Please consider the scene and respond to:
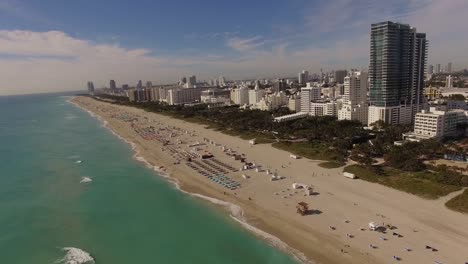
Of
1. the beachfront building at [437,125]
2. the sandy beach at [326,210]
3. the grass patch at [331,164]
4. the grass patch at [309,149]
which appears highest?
the beachfront building at [437,125]

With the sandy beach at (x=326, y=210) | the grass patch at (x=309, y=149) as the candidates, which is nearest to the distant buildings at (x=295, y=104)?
the grass patch at (x=309, y=149)

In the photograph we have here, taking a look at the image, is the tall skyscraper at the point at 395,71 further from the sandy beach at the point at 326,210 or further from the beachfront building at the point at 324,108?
the sandy beach at the point at 326,210

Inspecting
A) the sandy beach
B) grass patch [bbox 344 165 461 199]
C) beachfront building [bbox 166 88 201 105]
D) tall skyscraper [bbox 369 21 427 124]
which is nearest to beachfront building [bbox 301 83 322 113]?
tall skyscraper [bbox 369 21 427 124]

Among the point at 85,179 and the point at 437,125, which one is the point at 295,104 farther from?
the point at 85,179

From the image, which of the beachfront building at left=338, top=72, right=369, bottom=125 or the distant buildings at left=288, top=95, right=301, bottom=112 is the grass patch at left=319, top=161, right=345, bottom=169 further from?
the distant buildings at left=288, top=95, right=301, bottom=112

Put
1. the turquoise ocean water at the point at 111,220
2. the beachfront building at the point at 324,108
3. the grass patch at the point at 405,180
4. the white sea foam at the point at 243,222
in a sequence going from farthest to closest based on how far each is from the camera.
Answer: the beachfront building at the point at 324,108 → the grass patch at the point at 405,180 → the turquoise ocean water at the point at 111,220 → the white sea foam at the point at 243,222

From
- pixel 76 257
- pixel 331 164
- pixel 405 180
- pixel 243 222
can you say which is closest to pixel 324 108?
pixel 331 164
